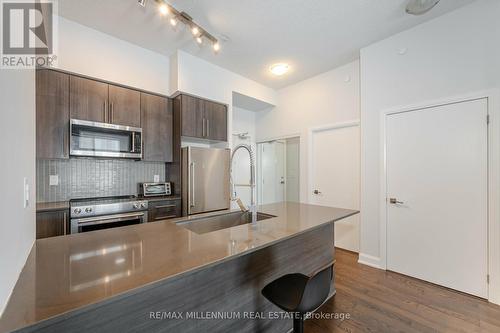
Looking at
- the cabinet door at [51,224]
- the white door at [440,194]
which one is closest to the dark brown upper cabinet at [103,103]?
the cabinet door at [51,224]

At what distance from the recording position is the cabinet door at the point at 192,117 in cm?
313

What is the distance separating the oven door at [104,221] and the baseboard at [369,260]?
118 inches

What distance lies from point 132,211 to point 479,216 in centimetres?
383

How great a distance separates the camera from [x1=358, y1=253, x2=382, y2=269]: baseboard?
9.43ft

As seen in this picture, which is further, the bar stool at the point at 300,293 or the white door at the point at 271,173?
the white door at the point at 271,173

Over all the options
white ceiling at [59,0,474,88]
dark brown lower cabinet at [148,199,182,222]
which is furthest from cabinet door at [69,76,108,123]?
dark brown lower cabinet at [148,199,182,222]

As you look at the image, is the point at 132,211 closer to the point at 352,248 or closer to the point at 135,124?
the point at 135,124

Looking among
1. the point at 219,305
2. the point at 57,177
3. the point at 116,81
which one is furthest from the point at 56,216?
the point at 219,305

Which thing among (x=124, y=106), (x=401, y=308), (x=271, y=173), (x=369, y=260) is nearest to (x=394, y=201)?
(x=369, y=260)

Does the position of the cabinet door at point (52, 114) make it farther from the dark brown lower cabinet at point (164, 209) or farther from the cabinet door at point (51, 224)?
the dark brown lower cabinet at point (164, 209)

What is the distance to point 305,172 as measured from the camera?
4.04m

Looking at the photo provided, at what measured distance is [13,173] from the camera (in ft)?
2.69

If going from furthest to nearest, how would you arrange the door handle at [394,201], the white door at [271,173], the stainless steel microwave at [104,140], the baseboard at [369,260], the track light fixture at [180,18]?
the white door at [271,173] < the baseboard at [369,260] < the door handle at [394,201] < the stainless steel microwave at [104,140] < the track light fixture at [180,18]

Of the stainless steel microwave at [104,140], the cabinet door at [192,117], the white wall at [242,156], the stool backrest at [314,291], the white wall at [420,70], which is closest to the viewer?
the stool backrest at [314,291]
